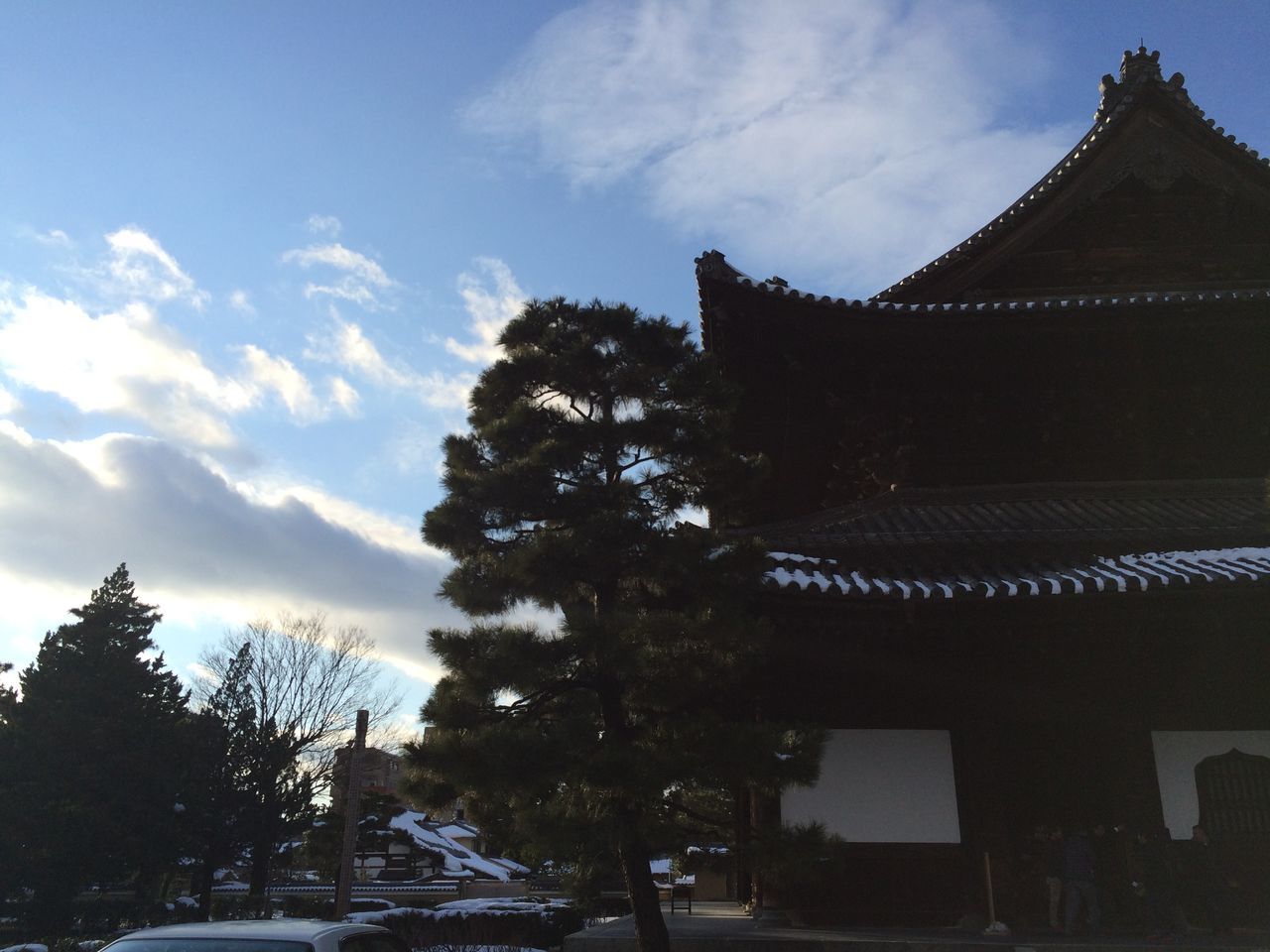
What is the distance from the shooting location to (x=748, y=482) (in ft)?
29.0

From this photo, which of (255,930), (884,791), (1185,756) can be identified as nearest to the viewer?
(255,930)

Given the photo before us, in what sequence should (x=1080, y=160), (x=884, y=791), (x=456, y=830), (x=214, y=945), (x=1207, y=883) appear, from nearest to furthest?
1. (x=214, y=945)
2. (x=1207, y=883)
3. (x=884, y=791)
4. (x=1080, y=160)
5. (x=456, y=830)

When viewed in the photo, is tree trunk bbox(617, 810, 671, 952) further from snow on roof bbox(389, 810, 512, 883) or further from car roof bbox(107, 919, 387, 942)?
snow on roof bbox(389, 810, 512, 883)

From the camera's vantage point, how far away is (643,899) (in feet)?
24.9

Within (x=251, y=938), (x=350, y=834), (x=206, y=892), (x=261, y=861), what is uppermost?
(x=251, y=938)

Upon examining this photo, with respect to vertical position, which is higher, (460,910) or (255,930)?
(255,930)

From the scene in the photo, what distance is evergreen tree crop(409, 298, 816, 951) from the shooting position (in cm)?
708

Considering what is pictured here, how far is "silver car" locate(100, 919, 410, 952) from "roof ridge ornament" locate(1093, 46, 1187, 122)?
39.2 ft

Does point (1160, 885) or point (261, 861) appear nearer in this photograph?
point (1160, 885)

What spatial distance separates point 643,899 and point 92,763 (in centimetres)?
3030

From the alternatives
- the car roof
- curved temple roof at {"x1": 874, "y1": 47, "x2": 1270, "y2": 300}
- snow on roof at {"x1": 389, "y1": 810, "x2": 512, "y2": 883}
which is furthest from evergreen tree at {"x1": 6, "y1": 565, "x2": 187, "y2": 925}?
curved temple roof at {"x1": 874, "y1": 47, "x2": 1270, "y2": 300}

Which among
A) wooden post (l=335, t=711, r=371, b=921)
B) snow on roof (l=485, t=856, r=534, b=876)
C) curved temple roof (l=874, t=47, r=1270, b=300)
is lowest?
snow on roof (l=485, t=856, r=534, b=876)

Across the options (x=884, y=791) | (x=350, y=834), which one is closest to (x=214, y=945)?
(x=884, y=791)

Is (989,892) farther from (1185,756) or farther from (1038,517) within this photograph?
(1038,517)
